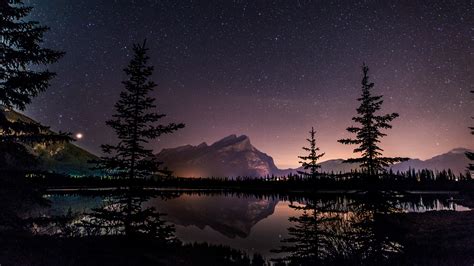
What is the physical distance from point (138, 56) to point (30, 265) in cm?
1226

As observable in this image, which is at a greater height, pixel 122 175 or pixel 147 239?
pixel 122 175

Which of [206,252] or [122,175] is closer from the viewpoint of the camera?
[122,175]

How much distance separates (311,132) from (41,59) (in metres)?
17.2

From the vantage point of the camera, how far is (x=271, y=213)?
41062 mm

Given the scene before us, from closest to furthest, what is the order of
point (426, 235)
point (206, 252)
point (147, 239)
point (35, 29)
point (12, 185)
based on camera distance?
point (12, 185), point (35, 29), point (147, 239), point (206, 252), point (426, 235)

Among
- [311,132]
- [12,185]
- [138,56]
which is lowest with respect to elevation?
[12,185]

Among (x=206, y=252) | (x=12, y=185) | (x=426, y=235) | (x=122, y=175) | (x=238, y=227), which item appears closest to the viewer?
(x=12, y=185)

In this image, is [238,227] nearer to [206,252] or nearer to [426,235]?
[206,252]

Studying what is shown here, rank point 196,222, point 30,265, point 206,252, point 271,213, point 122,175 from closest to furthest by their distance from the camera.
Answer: point 30,265 < point 122,175 < point 206,252 < point 196,222 < point 271,213

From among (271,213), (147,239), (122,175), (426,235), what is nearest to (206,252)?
(147,239)

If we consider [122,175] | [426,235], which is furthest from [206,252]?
[426,235]

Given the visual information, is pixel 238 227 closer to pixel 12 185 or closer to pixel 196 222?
pixel 196 222

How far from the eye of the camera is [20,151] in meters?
11.9

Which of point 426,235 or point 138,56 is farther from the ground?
point 138,56
